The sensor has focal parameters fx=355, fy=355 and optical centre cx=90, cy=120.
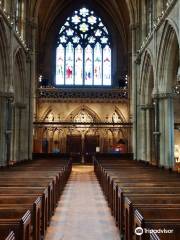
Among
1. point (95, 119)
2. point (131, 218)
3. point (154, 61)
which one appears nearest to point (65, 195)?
point (131, 218)

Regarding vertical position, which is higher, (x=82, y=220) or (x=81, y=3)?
(x=81, y=3)

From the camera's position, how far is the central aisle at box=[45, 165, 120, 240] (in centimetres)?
649

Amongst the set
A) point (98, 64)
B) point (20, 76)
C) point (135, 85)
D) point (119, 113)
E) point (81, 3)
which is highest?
point (81, 3)

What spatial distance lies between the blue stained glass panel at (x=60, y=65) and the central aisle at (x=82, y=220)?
21.8m

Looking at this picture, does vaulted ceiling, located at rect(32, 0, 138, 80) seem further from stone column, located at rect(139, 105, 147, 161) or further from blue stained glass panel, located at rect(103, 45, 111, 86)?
stone column, located at rect(139, 105, 147, 161)

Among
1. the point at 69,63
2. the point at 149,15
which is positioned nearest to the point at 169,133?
the point at 149,15

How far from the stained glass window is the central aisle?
21773 mm

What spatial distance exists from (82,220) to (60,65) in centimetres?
2616

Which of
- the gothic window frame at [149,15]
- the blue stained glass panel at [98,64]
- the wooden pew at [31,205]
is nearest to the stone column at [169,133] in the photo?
the gothic window frame at [149,15]

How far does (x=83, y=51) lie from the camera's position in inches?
1302

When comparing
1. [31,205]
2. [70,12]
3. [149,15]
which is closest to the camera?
[31,205]

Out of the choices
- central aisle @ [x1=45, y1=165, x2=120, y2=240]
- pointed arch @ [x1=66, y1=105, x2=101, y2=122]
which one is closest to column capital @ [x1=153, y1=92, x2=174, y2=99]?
central aisle @ [x1=45, y1=165, x2=120, y2=240]

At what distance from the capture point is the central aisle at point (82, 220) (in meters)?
6.49

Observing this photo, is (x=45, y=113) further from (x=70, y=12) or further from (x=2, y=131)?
(x=2, y=131)
